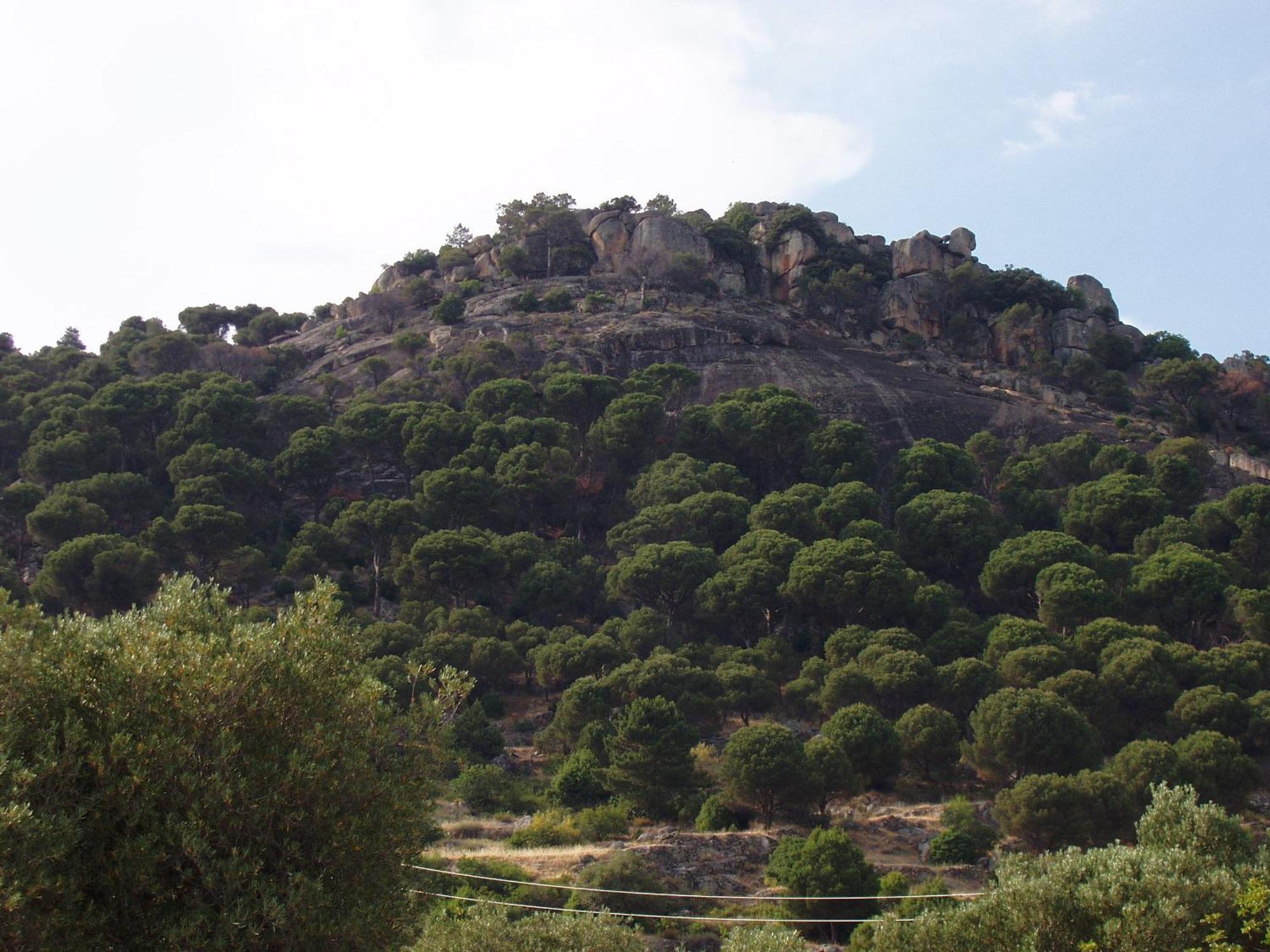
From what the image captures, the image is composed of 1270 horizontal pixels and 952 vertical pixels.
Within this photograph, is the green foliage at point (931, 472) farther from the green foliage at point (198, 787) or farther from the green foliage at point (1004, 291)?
the green foliage at point (198, 787)

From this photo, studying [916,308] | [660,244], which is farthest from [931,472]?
[660,244]

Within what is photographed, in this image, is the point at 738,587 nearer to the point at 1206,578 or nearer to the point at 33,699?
the point at 1206,578

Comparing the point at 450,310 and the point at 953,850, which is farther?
the point at 450,310

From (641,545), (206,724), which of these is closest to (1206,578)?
(641,545)

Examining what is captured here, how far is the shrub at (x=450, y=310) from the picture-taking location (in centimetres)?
8119

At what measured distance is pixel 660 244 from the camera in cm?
8894

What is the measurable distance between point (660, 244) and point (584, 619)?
47.1m

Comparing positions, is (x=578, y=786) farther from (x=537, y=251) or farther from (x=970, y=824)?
(x=537, y=251)

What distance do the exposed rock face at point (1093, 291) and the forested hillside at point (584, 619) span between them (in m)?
7.69

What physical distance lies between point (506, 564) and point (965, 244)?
218 feet

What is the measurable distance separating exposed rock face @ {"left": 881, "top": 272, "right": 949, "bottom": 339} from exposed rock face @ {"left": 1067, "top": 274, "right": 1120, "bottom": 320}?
11501 mm

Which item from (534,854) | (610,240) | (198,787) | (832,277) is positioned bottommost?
(534,854)

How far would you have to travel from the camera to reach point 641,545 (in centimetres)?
5028

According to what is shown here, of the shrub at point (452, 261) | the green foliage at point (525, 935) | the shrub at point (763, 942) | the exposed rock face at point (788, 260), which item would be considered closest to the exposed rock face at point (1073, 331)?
the exposed rock face at point (788, 260)
